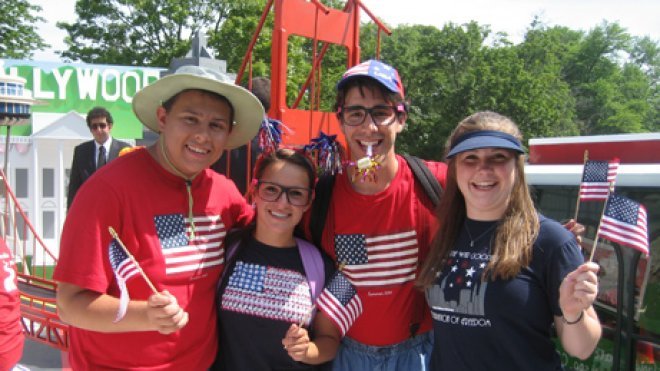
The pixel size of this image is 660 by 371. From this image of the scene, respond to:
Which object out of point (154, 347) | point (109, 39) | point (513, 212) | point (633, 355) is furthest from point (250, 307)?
point (109, 39)

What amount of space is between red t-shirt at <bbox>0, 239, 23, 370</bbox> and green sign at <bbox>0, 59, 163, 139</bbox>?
10.2 m

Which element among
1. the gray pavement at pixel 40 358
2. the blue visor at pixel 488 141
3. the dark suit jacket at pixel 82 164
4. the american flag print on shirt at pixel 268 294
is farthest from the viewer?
the dark suit jacket at pixel 82 164

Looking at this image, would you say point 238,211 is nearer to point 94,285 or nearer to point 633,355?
point 94,285

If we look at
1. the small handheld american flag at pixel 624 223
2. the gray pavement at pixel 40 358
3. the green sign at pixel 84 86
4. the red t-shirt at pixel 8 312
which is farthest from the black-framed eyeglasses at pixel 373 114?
the green sign at pixel 84 86

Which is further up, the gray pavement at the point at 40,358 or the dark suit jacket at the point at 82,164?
the dark suit jacket at the point at 82,164

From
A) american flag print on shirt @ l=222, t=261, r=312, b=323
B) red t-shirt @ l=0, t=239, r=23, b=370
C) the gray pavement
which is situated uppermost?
american flag print on shirt @ l=222, t=261, r=312, b=323

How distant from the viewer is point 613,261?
96.0 inches

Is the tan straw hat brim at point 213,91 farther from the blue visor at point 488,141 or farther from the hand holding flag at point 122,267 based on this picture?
the blue visor at point 488,141

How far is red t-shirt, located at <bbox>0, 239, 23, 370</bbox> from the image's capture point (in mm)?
2787

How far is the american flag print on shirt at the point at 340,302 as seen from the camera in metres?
2.06

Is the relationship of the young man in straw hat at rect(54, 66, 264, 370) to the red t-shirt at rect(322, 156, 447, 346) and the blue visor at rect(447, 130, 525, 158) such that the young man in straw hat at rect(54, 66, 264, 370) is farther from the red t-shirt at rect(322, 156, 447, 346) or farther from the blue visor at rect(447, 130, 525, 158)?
the blue visor at rect(447, 130, 525, 158)

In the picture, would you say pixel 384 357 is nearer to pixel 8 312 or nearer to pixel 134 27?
pixel 8 312

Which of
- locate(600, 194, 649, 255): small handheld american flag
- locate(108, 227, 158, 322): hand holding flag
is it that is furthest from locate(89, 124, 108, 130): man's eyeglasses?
locate(600, 194, 649, 255): small handheld american flag

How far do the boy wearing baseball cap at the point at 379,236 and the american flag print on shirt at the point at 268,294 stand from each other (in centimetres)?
21
